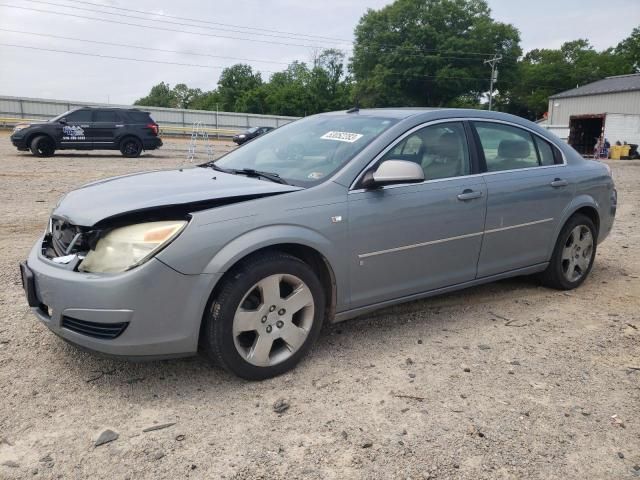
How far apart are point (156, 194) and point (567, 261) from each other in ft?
12.0

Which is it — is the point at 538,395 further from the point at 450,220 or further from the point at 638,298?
the point at 638,298

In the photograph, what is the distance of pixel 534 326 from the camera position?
408 centimetres

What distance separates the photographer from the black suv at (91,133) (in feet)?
55.8

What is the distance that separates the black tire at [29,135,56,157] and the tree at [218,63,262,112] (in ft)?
211

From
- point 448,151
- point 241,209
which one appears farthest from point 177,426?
point 448,151

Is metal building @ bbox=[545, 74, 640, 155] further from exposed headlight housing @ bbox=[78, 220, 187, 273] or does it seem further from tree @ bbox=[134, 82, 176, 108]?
tree @ bbox=[134, 82, 176, 108]

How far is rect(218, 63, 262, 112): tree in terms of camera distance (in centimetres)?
8112

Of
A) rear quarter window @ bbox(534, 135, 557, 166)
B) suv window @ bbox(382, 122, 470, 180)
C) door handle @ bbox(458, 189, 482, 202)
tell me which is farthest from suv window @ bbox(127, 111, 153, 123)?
door handle @ bbox(458, 189, 482, 202)

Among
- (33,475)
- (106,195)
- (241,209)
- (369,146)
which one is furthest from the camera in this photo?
(369,146)

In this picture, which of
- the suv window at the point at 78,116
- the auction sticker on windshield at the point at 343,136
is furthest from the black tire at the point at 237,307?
the suv window at the point at 78,116

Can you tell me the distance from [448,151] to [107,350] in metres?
2.67

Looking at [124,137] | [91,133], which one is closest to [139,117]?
[124,137]

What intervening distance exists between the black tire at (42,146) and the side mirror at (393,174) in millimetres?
16388

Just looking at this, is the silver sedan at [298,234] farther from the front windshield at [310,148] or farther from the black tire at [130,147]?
the black tire at [130,147]
